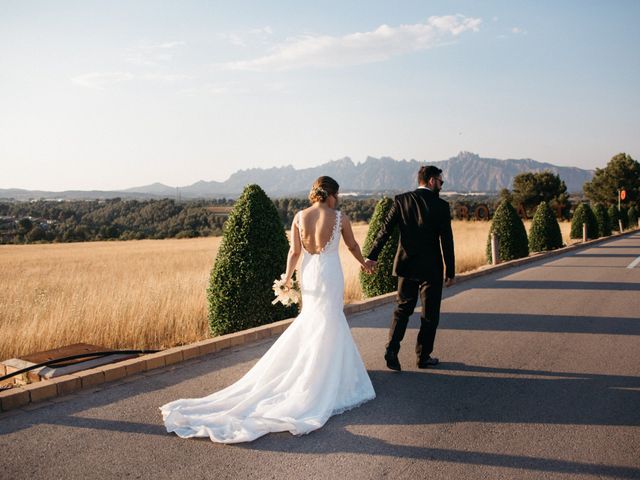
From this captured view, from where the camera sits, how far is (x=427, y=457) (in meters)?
4.15

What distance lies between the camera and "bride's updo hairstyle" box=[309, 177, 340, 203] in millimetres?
5805

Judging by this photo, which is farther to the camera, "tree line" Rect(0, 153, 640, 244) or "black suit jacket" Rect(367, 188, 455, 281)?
"tree line" Rect(0, 153, 640, 244)

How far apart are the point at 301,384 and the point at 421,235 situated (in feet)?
7.38

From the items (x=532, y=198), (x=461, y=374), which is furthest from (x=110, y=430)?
(x=532, y=198)

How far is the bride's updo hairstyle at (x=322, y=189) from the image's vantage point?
5.80 meters

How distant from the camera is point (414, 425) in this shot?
15.7 feet

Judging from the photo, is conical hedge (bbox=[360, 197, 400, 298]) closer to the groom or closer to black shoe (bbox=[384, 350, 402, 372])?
the groom

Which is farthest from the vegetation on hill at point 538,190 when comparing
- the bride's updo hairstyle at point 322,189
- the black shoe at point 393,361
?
the bride's updo hairstyle at point 322,189

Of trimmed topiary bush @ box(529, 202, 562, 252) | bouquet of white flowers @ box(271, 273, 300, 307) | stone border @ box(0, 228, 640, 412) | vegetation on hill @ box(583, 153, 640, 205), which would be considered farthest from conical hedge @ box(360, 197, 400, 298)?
vegetation on hill @ box(583, 153, 640, 205)

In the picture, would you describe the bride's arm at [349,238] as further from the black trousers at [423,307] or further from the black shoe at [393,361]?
the black shoe at [393,361]

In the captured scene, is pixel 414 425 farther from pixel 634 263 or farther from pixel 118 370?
pixel 634 263

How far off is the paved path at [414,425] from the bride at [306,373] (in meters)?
0.13

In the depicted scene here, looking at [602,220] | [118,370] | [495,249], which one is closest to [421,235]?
[118,370]

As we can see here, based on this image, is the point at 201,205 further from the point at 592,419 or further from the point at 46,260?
the point at 592,419
